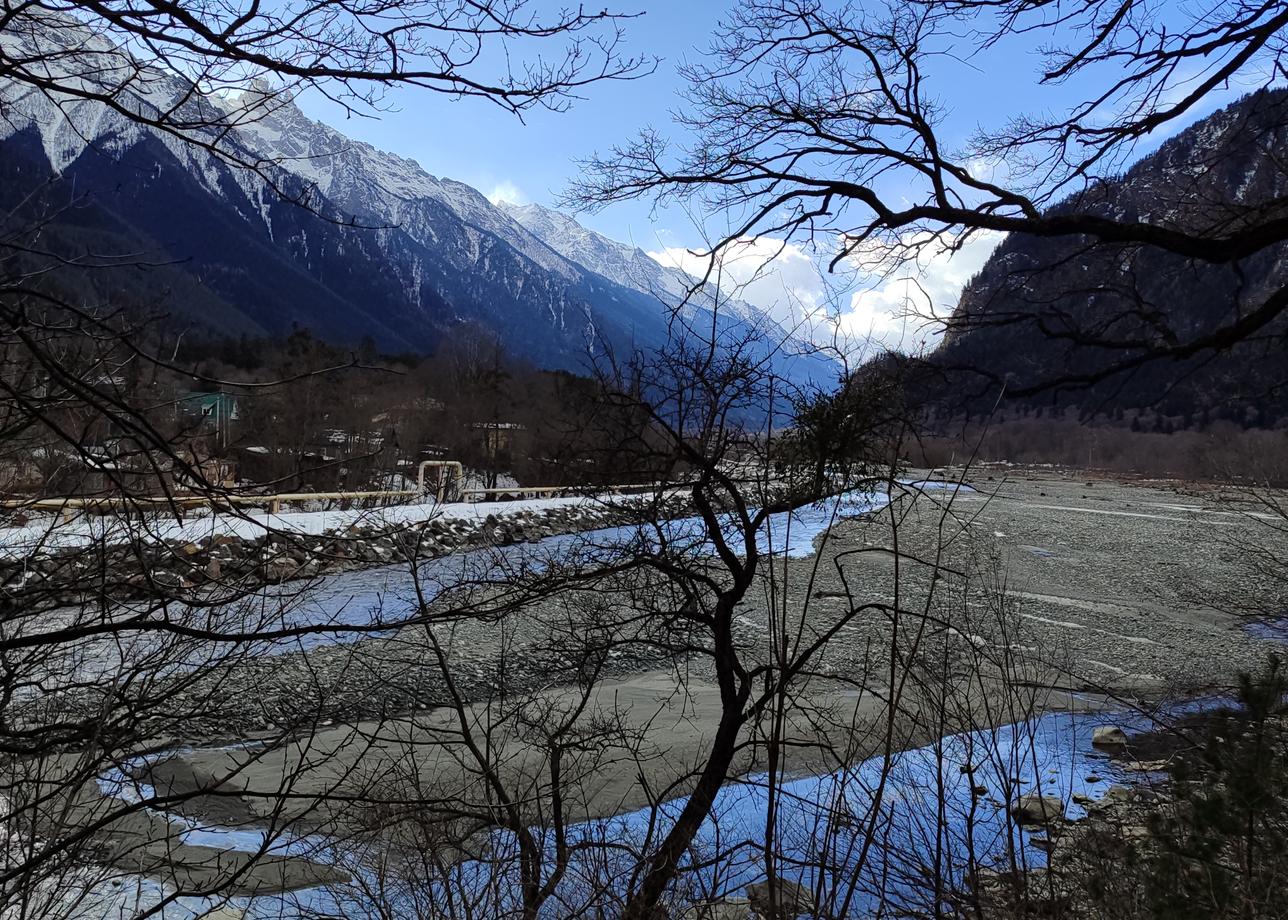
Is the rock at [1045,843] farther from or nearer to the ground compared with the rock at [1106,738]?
farther from the ground

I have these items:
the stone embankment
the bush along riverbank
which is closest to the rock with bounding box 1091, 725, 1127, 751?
the bush along riverbank

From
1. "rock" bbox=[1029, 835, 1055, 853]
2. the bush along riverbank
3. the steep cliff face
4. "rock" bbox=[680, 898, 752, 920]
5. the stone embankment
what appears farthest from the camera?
the steep cliff face

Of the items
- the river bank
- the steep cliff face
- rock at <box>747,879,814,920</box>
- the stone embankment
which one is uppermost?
the steep cliff face

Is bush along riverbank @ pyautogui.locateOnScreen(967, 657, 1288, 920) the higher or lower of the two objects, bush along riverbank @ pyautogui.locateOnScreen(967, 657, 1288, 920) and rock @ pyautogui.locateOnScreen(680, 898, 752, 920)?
the higher

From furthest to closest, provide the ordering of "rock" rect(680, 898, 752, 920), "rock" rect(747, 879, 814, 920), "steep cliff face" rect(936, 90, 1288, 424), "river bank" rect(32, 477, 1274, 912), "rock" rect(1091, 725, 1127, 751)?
"rock" rect(1091, 725, 1127, 751) → "steep cliff face" rect(936, 90, 1288, 424) → "river bank" rect(32, 477, 1274, 912) → "rock" rect(680, 898, 752, 920) → "rock" rect(747, 879, 814, 920)

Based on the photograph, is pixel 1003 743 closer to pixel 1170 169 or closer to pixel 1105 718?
pixel 1105 718

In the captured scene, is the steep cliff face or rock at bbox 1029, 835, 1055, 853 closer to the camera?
rock at bbox 1029, 835, 1055, 853

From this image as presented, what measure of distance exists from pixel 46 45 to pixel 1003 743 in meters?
10.2

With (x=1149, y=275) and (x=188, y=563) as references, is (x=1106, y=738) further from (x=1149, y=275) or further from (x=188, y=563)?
(x=188, y=563)

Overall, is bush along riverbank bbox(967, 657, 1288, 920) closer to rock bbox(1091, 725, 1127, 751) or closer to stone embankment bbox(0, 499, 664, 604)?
stone embankment bbox(0, 499, 664, 604)

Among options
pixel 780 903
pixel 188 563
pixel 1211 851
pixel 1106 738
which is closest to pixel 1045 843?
pixel 1211 851

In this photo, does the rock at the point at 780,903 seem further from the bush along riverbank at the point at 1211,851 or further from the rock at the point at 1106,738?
the rock at the point at 1106,738

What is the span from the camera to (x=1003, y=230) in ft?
16.3

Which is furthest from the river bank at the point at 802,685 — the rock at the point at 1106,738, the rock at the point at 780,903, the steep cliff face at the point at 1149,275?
the steep cliff face at the point at 1149,275
